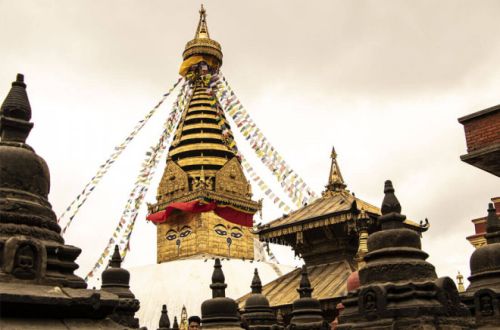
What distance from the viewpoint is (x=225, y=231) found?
31375mm

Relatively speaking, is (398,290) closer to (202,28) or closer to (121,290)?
(121,290)

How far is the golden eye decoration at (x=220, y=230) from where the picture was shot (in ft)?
102

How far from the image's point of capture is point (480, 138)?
10.2m

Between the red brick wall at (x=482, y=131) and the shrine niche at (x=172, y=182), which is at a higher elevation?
the shrine niche at (x=172, y=182)

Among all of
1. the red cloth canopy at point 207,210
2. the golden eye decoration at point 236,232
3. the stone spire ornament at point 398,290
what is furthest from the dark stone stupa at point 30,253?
the golden eye decoration at point 236,232

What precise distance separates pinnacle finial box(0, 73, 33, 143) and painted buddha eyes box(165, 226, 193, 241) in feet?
86.4

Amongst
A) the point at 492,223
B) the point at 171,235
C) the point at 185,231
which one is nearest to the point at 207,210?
the point at 185,231

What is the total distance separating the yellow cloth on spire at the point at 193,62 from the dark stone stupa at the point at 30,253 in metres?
29.8

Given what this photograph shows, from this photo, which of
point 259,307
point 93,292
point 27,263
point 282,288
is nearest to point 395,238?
point 93,292

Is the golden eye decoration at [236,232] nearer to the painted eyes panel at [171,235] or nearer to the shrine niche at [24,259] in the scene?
the painted eyes panel at [171,235]

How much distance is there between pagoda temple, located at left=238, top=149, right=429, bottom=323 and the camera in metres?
16.1

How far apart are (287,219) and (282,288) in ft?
7.45

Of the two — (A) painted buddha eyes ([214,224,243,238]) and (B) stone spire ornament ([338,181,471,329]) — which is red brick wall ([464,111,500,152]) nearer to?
(B) stone spire ornament ([338,181,471,329])

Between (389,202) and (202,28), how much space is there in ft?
108
